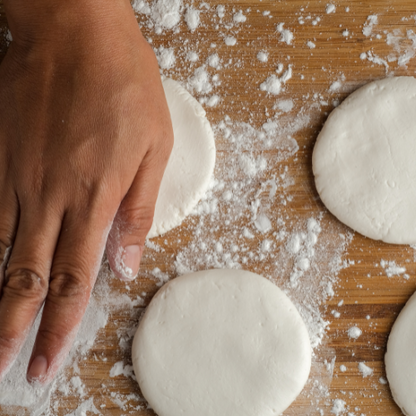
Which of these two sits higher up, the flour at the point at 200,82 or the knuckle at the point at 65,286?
the flour at the point at 200,82

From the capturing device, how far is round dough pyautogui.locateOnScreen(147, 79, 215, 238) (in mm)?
914

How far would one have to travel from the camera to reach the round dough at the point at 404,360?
2.91 ft

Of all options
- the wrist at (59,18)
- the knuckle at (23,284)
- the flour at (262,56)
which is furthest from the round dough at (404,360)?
the wrist at (59,18)

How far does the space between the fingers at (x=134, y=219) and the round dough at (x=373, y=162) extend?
0.36 m

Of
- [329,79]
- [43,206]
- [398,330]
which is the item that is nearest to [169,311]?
[43,206]

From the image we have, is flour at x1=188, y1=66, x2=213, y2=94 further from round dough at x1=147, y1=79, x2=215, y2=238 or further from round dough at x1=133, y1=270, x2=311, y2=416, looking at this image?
round dough at x1=133, y1=270, x2=311, y2=416

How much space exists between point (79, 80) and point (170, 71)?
261mm

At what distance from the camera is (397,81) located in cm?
93

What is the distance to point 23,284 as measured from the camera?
0.69 meters

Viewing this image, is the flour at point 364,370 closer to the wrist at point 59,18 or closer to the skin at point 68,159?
the skin at point 68,159

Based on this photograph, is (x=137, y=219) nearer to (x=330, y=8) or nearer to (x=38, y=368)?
(x=38, y=368)

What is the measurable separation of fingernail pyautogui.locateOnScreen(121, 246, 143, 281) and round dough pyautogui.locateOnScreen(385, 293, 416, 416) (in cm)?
55

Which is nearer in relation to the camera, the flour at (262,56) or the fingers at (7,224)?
the fingers at (7,224)

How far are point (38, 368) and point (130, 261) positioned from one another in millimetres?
227
